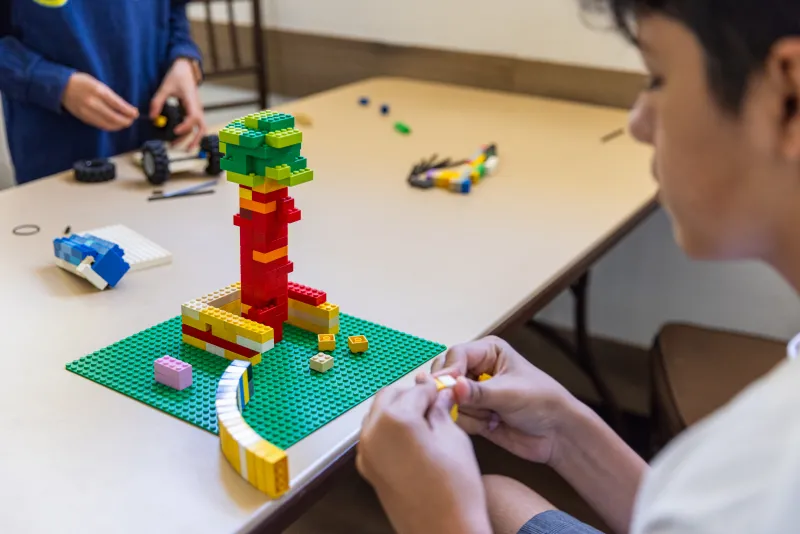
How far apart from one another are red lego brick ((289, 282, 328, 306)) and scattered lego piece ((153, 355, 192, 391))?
0.16 m

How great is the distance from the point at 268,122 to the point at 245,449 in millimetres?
348

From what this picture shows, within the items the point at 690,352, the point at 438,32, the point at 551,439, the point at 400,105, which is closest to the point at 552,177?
the point at 690,352

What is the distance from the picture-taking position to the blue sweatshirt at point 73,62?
4.99ft

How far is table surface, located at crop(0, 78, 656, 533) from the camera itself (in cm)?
69

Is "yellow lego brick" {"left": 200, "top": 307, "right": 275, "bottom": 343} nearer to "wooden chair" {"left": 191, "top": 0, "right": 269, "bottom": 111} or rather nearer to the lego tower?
the lego tower

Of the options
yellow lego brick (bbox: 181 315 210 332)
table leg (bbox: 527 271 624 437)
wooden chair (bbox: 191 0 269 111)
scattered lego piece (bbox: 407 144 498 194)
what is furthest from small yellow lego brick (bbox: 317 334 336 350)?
wooden chair (bbox: 191 0 269 111)

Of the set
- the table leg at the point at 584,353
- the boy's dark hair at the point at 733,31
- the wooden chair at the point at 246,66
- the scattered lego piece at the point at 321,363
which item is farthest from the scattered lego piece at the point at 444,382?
the wooden chair at the point at 246,66

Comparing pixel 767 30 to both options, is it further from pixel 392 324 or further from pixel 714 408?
pixel 714 408

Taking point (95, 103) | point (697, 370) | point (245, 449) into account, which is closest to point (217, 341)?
point (245, 449)

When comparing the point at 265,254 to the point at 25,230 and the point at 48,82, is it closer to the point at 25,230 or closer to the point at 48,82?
the point at 25,230

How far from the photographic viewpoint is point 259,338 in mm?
867

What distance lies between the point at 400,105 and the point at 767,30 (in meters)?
1.50

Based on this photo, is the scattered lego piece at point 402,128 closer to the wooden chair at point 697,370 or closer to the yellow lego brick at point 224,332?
the wooden chair at point 697,370

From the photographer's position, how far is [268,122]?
0.87 m
